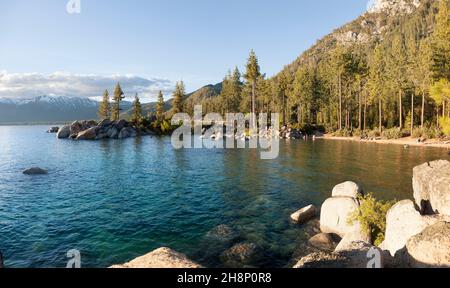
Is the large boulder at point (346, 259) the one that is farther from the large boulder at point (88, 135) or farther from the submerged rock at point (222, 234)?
the large boulder at point (88, 135)

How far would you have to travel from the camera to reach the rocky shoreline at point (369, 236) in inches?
350

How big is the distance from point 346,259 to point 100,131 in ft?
303

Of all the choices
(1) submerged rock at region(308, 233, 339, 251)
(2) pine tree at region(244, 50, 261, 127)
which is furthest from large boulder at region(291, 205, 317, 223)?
(2) pine tree at region(244, 50, 261, 127)

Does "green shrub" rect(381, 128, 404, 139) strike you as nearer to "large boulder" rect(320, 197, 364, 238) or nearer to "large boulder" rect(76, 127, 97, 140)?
"large boulder" rect(320, 197, 364, 238)

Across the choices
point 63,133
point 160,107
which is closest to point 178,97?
point 160,107

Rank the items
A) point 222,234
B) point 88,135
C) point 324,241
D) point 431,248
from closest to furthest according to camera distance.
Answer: point 431,248 → point 324,241 → point 222,234 → point 88,135

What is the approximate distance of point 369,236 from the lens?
49.9 feet

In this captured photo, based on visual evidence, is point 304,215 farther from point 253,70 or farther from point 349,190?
point 253,70

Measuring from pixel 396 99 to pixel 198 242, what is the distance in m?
89.2

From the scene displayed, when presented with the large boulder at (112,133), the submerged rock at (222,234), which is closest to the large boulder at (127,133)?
the large boulder at (112,133)

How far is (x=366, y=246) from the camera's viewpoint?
9930mm

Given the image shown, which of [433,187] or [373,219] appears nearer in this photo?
[433,187]
